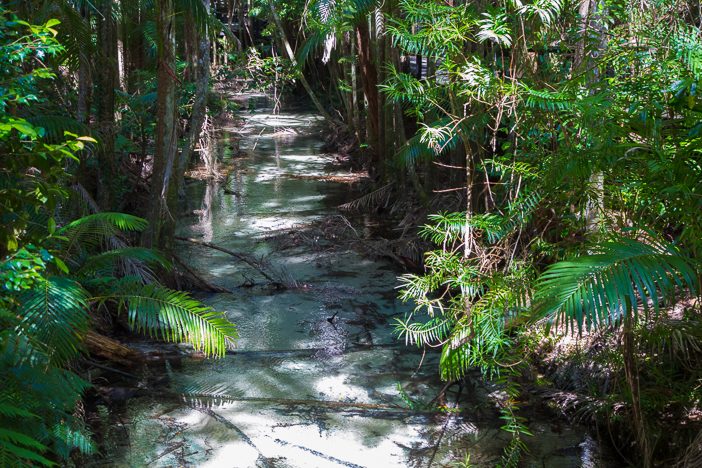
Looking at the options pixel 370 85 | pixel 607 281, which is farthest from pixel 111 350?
pixel 370 85

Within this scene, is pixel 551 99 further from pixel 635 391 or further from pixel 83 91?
pixel 83 91

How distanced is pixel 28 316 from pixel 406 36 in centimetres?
265

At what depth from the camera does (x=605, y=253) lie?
3129 mm

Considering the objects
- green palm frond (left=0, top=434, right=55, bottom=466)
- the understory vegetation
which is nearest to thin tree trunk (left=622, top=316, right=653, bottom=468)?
the understory vegetation

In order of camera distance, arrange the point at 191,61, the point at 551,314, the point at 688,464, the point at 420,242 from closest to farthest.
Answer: the point at 551,314
the point at 688,464
the point at 420,242
the point at 191,61

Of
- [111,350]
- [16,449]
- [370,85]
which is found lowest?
[111,350]

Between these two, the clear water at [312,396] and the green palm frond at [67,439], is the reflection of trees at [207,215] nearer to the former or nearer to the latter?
the clear water at [312,396]

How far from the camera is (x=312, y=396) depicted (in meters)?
5.62

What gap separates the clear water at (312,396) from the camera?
4.77m

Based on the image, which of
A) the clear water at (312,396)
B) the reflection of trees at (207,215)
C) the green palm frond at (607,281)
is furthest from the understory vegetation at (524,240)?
the reflection of trees at (207,215)

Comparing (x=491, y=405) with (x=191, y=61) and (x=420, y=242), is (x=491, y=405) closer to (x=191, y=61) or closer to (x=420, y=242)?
(x=420, y=242)

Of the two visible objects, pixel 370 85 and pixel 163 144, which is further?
pixel 370 85

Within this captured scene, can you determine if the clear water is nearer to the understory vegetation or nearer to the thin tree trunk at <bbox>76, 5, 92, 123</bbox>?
the understory vegetation

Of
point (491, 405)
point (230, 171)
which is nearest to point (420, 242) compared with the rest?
point (491, 405)
